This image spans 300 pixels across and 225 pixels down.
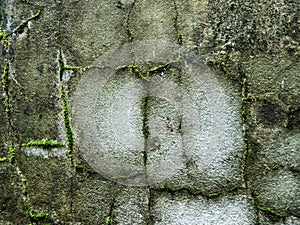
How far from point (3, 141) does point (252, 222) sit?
1.08 metres

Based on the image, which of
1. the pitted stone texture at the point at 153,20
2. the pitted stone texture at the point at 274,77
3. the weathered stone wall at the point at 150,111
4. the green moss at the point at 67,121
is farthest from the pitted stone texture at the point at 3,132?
the pitted stone texture at the point at 274,77

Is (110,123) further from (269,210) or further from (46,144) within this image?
(269,210)

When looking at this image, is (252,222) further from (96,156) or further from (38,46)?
(38,46)

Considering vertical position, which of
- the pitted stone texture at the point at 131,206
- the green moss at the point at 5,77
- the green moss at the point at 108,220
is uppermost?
the green moss at the point at 5,77

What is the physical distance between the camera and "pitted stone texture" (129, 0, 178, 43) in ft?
5.47

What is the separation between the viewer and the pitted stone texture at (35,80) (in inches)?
70.3

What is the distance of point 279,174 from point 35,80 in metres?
1.04

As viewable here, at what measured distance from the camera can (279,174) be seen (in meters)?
1.60

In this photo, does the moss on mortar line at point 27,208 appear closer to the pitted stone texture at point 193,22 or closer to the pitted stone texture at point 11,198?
the pitted stone texture at point 11,198

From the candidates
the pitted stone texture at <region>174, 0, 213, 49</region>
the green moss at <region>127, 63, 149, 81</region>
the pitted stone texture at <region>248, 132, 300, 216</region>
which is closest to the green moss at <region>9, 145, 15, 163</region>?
the green moss at <region>127, 63, 149, 81</region>

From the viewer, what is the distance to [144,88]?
1706 millimetres

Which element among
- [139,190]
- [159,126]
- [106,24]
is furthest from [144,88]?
[139,190]

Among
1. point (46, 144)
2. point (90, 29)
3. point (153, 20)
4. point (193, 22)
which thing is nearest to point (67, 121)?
point (46, 144)

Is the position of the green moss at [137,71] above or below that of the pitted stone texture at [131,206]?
above
